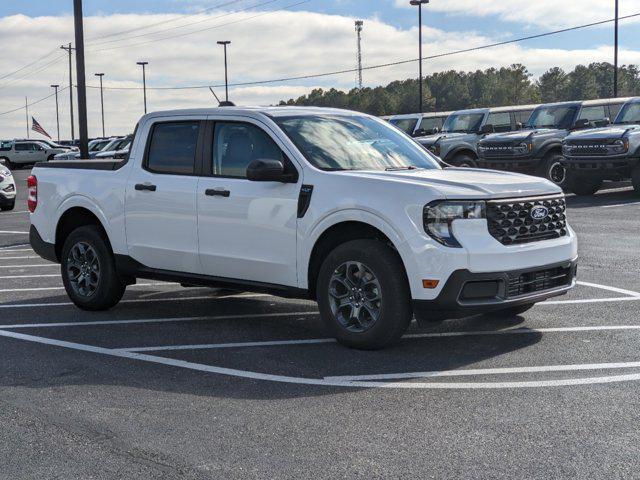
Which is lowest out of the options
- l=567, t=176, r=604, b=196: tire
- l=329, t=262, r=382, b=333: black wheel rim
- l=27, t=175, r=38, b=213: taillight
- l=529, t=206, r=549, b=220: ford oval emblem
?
l=329, t=262, r=382, b=333: black wheel rim

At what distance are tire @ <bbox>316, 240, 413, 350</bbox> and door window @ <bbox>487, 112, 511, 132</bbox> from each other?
58.3ft

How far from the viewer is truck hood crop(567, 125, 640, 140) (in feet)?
63.2

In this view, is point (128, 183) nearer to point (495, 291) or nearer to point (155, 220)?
point (155, 220)

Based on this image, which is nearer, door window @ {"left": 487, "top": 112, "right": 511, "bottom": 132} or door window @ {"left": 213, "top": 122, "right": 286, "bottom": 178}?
door window @ {"left": 213, "top": 122, "right": 286, "bottom": 178}

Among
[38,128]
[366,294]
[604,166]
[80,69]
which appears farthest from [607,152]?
[38,128]

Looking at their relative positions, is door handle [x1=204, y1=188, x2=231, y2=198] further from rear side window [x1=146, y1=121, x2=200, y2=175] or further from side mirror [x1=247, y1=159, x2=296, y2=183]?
side mirror [x1=247, y1=159, x2=296, y2=183]

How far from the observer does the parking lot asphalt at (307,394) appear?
4391mm

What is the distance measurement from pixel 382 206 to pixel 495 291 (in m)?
0.98

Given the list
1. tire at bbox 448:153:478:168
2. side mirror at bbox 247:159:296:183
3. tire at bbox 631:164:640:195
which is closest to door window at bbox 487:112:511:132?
tire at bbox 448:153:478:168

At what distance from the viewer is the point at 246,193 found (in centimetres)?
727

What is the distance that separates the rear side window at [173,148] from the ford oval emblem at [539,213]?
2.86 metres

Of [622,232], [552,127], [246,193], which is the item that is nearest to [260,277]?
[246,193]

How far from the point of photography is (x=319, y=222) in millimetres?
6836

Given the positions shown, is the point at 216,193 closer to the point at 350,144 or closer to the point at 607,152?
the point at 350,144
